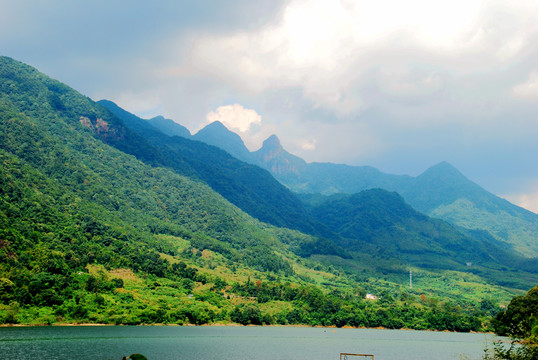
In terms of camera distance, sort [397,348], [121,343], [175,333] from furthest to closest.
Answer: [175,333] → [397,348] → [121,343]

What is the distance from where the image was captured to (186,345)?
105250 mm

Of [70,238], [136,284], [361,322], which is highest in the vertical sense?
[70,238]

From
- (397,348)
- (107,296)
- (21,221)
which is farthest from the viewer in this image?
(21,221)

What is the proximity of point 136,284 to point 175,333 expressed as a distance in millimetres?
43027

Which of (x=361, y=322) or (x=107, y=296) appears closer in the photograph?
(x=107, y=296)

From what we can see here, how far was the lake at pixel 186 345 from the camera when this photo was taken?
83438 mm

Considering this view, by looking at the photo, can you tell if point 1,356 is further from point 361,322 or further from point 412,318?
point 412,318

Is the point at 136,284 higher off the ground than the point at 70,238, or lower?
lower

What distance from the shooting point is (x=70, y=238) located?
172m

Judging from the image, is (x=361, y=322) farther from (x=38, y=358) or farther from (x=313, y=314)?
(x=38, y=358)

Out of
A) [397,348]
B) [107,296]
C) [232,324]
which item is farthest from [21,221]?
[397,348]

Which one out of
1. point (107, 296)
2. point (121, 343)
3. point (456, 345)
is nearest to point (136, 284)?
point (107, 296)

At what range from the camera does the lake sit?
83438 mm

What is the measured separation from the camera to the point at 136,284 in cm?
16650
